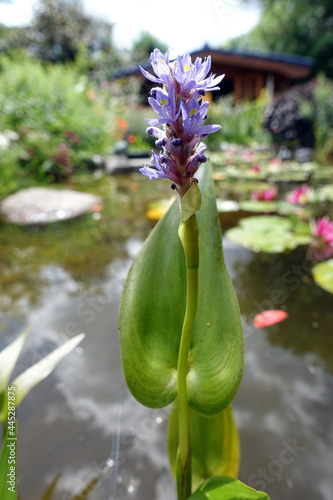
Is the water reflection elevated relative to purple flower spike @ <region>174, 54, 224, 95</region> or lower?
lower

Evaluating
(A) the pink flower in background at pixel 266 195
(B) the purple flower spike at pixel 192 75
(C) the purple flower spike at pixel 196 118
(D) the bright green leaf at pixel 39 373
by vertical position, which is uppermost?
(B) the purple flower spike at pixel 192 75

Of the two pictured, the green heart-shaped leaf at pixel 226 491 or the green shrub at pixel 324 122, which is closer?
the green heart-shaped leaf at pixel 226 491

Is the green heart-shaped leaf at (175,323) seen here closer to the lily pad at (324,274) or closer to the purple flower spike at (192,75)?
the purple flower spike at (192,75)

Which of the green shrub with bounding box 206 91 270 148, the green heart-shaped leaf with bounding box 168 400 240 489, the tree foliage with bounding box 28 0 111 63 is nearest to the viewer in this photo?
the green heart-shaped leaf with bounding box 168 400 240 489

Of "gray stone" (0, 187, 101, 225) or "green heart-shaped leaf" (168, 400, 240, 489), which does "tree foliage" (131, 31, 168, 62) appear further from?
"green heart-shaped leaf" (168, 400, 240, 489)

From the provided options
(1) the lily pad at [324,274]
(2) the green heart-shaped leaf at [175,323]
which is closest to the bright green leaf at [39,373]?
(2) the green heart-shaped leaf at [175,323]

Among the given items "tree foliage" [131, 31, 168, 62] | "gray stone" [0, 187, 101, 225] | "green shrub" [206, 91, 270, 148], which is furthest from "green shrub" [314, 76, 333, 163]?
"tree foliage" [131, 31, 168, 62]

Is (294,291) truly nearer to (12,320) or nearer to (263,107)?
(12,320)

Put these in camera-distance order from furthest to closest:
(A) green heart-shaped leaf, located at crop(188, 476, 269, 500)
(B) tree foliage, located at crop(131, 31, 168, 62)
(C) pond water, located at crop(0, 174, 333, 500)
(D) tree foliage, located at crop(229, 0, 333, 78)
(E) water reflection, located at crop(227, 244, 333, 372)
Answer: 1. (B) tree foliage, located at crop(131, 31, 168, 62)
2. (D) tree foliage, located at crop(229, 0, 333, 78)
3. (E) water reflection, located at crop(227, 244, 333, 372)
4. (C) pond water, located at crop(0, 174, 333, 500)
5. (A) green heart-shaped leaf, located at crop(188, 476, 269, 500)
